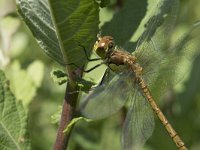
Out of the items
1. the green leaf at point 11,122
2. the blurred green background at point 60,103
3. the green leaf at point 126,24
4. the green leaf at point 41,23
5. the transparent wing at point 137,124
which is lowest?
the blurred green background at point 60,103

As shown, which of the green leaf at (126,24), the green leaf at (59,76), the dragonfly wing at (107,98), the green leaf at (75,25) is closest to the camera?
the green leaf at (75,25)

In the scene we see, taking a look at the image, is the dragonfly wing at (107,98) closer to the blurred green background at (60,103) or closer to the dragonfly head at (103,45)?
the dragonfly head at (103,45)

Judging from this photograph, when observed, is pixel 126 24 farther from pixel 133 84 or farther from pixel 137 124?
pixel 137 124

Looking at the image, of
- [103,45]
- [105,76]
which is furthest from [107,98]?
[103,45]

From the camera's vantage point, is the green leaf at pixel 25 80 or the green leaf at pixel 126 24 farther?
the green leaf at pixel 25 80

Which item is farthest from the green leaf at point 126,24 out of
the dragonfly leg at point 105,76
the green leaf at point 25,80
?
the green leaf at point 25,80

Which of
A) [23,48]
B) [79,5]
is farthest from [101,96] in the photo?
[23,48]

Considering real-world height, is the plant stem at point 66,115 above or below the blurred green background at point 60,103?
above
